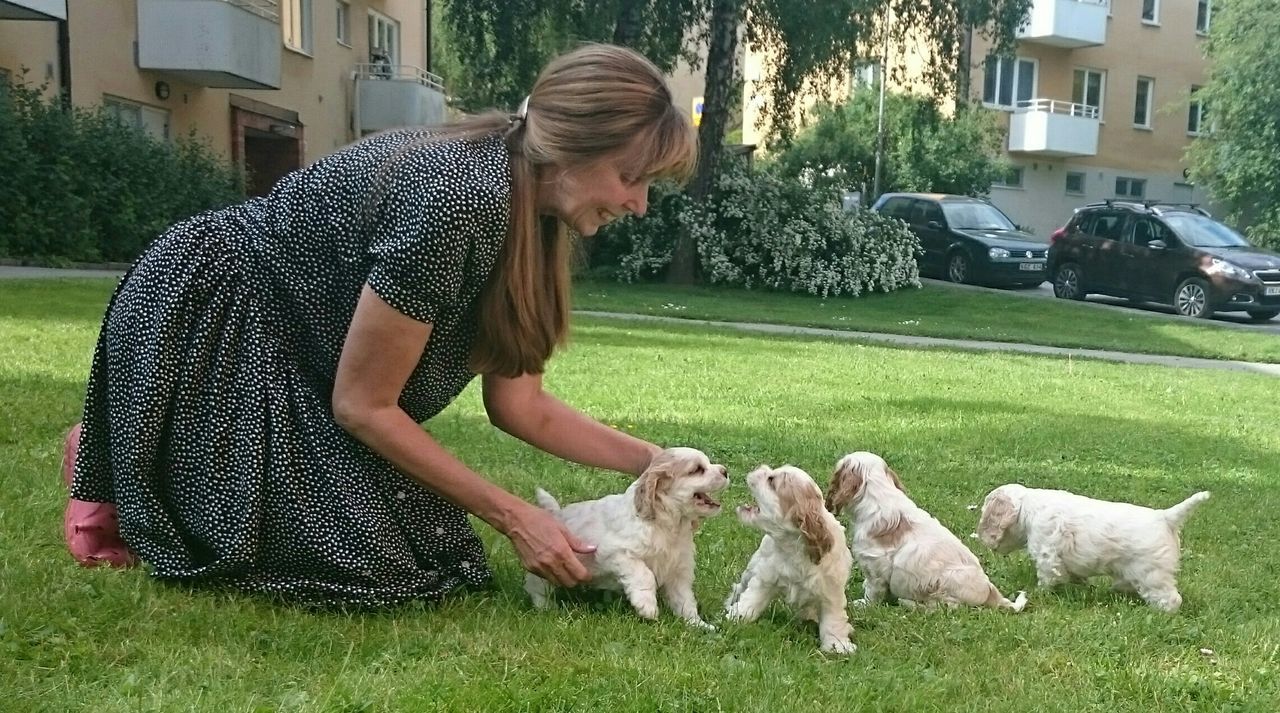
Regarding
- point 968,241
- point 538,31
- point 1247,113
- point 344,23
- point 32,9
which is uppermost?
point 344,23

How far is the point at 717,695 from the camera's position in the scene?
2928mm

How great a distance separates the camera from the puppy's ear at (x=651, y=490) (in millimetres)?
3492

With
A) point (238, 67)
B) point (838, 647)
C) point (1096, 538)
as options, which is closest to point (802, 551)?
point (838, 647)

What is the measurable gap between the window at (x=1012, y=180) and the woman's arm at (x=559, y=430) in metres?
35.7

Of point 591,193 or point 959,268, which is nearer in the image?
point 591,193

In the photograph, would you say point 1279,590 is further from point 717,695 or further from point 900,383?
point 900,383

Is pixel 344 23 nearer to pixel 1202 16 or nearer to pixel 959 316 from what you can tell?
pixel 959 316

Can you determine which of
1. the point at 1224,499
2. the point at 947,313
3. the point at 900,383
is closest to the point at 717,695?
the point at 1224,499

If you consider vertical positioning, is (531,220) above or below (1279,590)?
above

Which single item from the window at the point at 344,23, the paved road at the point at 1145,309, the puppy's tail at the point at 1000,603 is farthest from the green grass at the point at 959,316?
the puppy's tail at the point at 1000,603

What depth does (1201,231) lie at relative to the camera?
819 inches

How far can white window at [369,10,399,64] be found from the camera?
2953cm

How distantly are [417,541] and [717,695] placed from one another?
111cm

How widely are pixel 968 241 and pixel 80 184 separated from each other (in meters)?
16.4
